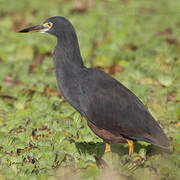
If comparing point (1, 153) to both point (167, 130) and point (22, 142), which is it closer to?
point (22, 142)

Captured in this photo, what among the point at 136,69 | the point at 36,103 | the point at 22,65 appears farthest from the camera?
the point at 22,65

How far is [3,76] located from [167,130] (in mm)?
3040

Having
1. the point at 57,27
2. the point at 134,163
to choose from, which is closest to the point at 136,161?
the point at 134,163

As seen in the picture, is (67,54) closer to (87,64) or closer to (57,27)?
(57,27)

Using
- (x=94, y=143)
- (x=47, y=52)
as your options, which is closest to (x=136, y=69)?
(x=47, y=52)

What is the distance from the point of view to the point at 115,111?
4277mm

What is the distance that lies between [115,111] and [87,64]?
310 centimetres

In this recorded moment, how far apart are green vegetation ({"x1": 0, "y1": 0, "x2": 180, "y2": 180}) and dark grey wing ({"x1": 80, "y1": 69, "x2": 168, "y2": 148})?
0.27m

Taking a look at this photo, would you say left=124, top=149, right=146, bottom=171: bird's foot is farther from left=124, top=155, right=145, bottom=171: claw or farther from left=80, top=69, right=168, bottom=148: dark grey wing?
left=80, top=69, right=168, bottom=148: dark grey wing

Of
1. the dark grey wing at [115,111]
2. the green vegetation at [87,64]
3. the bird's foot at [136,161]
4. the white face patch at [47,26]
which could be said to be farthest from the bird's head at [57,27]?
the bird's foot at [136,161]

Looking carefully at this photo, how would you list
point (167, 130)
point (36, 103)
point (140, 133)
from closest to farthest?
point (140, 133) → point (167, 130) → point (36, 103)

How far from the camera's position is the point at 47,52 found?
788cm

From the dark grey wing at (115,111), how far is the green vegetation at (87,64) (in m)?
0.27

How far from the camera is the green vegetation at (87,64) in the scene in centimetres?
422
